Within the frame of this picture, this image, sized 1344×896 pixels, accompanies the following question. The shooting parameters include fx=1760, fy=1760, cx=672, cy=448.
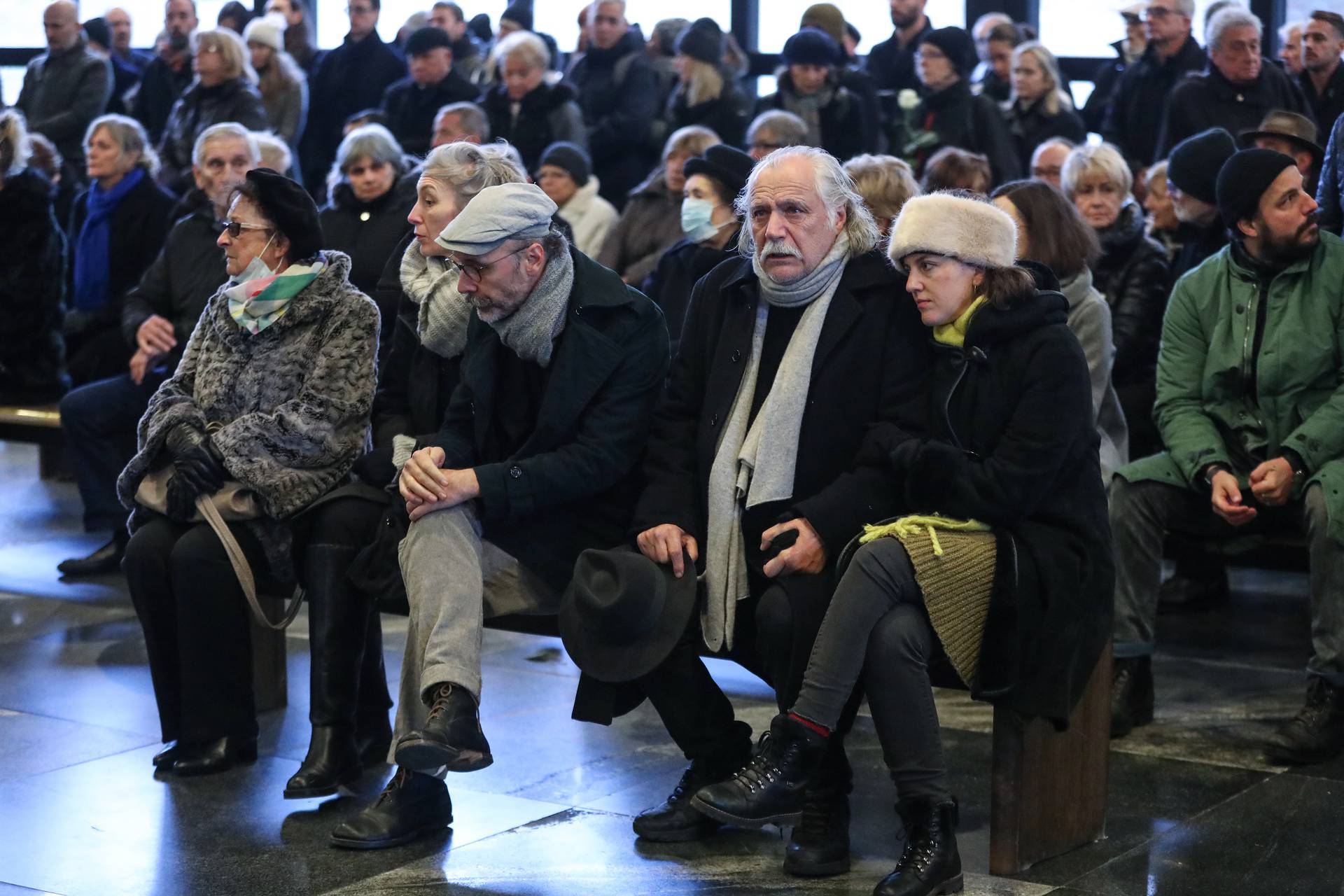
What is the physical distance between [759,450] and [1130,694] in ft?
4.77

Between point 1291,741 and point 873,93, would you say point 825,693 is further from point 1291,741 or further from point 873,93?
point 873,93

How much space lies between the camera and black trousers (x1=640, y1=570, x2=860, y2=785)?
3.49m

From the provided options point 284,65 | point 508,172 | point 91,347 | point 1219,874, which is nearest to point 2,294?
point 91,347

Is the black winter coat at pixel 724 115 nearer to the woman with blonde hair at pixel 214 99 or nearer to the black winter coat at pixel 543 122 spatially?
the black winter coat at pixel 543 122

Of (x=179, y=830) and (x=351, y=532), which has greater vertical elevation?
(x=351, y=532)

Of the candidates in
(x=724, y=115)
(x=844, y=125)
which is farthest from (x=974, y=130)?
(x=724, y=115)

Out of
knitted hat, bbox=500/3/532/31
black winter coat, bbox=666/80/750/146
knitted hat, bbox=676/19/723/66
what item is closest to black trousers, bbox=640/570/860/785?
black winter coat, bbox=666/80/750/146

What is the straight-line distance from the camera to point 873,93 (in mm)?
8422

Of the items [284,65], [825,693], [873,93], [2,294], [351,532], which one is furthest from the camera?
[284,65]

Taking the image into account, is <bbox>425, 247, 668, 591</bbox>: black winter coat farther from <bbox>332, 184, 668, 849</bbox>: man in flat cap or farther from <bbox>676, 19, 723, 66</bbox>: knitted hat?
<bbox>676, 19, 723, 66</bbox>: knitted hat

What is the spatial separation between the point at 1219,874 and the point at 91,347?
17.5 ft

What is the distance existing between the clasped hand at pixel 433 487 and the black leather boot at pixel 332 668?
13.1 inches

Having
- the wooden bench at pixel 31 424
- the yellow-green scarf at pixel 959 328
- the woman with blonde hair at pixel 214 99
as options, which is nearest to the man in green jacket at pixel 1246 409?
the yellow-green scarf at pixel 959 328

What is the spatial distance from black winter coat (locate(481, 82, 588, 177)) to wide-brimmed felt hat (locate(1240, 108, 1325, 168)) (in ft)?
12.4
